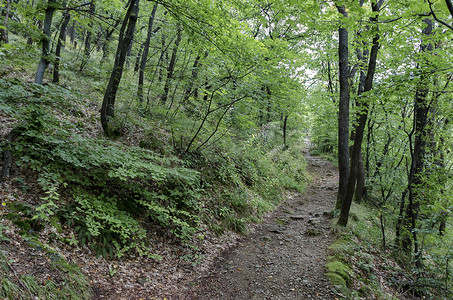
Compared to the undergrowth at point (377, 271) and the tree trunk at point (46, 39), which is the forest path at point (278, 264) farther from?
the tree trunk at point (46, 39)

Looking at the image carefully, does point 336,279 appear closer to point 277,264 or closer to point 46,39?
point 277,264

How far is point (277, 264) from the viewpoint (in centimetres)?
563

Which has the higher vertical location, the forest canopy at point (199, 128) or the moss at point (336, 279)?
the forest canopy at point (199, 128)

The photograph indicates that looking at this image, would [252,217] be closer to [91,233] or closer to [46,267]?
[91,233]

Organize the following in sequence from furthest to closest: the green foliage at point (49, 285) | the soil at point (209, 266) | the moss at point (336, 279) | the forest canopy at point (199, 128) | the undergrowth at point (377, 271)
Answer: the undergrowth at point (377, 271)
the moss at point (336, 279)
the forest canopy at point (199, 128)
the soil at point (209, 266)
the green foliage at point (49, 285)

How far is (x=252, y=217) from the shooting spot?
817cm

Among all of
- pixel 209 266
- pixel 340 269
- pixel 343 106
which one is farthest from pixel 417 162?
pixel 209 266

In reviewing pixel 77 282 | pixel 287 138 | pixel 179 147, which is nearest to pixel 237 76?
pixel 179 147

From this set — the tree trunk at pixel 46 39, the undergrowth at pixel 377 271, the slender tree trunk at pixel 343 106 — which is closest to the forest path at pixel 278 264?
Result: the undergrowth at pixel 377 271

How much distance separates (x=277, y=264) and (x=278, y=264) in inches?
1.0

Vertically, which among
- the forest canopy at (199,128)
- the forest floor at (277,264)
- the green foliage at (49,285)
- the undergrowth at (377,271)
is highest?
the forest canopy at (199,128)

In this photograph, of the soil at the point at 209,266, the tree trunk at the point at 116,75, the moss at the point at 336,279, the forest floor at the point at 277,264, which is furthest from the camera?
the tree trunk at the point at 116,75

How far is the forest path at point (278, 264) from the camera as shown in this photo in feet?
14.7

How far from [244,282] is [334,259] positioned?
Answer: 2299mm
